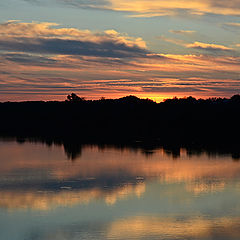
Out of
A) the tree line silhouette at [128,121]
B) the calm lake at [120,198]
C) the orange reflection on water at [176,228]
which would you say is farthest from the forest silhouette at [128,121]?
the orange reflection on water at [176,228]

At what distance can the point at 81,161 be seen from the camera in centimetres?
3828

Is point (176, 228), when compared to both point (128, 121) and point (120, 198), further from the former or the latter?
point (128, 121)

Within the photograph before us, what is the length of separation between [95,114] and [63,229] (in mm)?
83830

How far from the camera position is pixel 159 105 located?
3974 inches

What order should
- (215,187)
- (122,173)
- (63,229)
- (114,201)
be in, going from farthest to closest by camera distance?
(122,173), (215,187), (114,201), (63,229)

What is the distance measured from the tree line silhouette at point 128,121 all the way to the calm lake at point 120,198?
18880 millimetres

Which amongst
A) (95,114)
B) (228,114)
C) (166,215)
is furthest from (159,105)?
(166,215)

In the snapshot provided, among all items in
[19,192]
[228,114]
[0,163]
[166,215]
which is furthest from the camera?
[228,114]

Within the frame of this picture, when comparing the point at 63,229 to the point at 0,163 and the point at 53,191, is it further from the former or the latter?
the point at 0,163

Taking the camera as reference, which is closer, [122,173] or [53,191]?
[53,191]

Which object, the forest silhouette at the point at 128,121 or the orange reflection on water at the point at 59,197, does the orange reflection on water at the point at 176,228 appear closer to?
the orange reflection on water at the point at 59,197

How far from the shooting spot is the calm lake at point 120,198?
1823cm

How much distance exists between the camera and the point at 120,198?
23.6 meters

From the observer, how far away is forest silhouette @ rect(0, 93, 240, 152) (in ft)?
201
